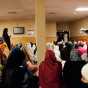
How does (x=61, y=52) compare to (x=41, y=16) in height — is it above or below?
below

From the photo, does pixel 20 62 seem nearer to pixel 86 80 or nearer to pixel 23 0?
pixel 86 80

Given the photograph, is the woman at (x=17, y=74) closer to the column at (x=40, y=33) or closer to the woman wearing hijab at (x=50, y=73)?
Result: the woman wearing hijab at (x=50, y=73)

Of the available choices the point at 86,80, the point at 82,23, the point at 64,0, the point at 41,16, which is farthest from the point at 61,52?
the point at 82,23

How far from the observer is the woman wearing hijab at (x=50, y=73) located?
3.73 meters

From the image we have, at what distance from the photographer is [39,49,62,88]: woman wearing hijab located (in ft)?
12.2

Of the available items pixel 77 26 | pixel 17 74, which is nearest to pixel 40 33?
pixel 17 74

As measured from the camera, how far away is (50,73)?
3723 millimetres

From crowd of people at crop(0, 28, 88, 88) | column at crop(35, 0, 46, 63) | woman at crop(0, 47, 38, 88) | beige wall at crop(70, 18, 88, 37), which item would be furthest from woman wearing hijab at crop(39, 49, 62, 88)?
beige wall at crop(70, 18, 88, 37)

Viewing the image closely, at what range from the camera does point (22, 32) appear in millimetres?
11758

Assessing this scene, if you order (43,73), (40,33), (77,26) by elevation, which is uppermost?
(77,26)

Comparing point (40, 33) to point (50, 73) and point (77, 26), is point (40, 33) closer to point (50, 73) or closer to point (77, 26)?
point (50, 73)

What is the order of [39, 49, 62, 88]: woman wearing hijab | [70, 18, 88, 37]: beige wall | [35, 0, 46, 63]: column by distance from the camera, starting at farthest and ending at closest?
[70, 18, 88, 37]: beige wall
[35, 0, 46, 63]: column
[39, 49, 62, 88]: woman wearing hijab

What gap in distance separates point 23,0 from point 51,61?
3.05m

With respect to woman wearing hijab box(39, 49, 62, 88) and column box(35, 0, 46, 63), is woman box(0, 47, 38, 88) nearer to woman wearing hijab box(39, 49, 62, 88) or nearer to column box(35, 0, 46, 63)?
woman wearing hijab box(39, 49, 62, 88)
